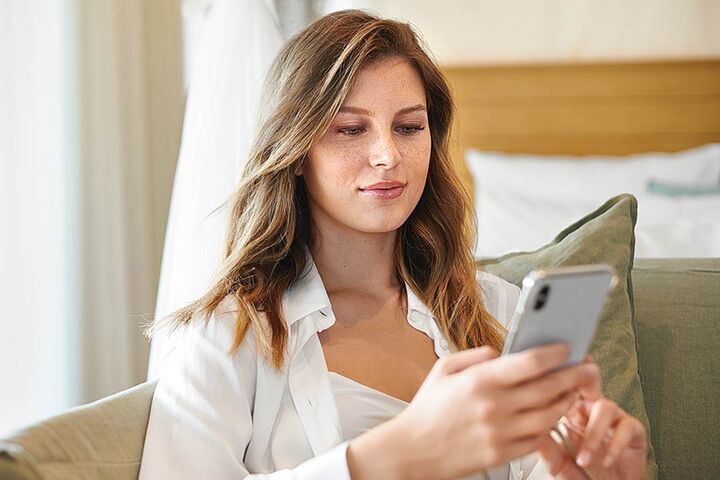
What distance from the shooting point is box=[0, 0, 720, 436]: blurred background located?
1.92 meters

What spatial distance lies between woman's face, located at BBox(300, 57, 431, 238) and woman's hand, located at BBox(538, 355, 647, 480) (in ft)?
1.18

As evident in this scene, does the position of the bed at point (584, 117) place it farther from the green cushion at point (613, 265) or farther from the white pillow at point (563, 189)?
Answer: the green cushion at point (613, 265)

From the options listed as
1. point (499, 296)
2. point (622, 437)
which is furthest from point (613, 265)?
point (622, 437)

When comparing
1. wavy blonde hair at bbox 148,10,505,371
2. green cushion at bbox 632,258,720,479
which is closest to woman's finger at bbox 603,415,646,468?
wavy blonde hair at bbox 148,10,505,371

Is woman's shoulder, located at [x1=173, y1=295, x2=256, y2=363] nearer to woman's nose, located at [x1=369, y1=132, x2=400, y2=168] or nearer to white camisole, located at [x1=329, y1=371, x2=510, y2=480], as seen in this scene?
white camisole, located at [x1=329, y1=371, x2=510, y2=480]

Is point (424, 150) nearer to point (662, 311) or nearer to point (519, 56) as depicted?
point (662, 311)

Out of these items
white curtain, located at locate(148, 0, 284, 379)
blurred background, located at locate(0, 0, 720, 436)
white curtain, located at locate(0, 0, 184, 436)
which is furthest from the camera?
white curtain, located at locate(0, 0, 184, 436)

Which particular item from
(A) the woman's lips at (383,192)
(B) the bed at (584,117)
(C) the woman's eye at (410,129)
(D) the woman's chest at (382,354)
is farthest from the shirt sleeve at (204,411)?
(B) the bed at (584,117)

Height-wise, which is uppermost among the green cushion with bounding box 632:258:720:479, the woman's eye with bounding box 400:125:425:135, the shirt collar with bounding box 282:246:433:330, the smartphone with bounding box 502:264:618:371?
the woman's eye with bounding box 400:125:425:135

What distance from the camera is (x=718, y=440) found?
144 cm

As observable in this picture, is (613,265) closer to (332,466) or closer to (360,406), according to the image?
(360,406)

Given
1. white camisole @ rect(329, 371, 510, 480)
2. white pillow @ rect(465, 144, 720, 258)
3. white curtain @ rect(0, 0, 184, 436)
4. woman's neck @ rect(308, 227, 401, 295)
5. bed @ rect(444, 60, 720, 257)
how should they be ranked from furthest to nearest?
bed @ rect(444, 60, 720, 257) < white pillow @ rect(465, 144, 720, 258) < white curtain @ rect(0, 0, 184, 436) < woman's neck @ rect(308, 227, 401, 295) < white camisole @ rect(329, 371, 510, 480)

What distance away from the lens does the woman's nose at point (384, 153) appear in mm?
1237

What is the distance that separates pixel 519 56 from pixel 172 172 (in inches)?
41.7
